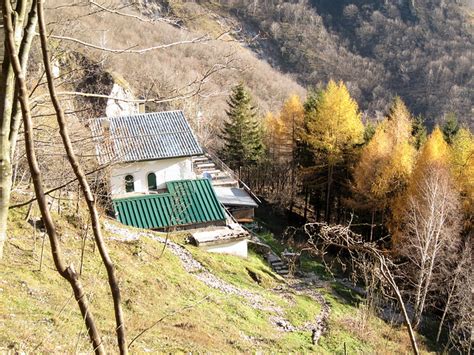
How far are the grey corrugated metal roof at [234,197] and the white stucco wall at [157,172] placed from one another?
3.14 metres

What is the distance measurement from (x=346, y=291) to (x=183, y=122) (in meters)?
10.7

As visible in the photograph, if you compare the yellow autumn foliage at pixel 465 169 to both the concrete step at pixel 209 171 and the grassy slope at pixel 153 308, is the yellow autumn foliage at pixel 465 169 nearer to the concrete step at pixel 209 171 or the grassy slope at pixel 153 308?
the grassy slope at pixel 153 308

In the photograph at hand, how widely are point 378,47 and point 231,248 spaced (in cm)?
10220

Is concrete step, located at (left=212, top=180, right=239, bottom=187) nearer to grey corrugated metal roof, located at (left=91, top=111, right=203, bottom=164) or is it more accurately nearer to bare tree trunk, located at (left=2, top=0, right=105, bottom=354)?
grey corrugated metal roof, located at (left=91, top=111, right=203, bottom=164)

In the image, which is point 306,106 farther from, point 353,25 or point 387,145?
point 353,25

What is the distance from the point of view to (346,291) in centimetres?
1731

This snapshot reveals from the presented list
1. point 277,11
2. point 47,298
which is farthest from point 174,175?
point 277,11

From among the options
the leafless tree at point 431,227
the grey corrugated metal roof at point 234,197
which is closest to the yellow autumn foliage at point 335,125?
the grey corrugated metal roof at point 234,197

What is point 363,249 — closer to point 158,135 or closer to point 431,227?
point 431,227

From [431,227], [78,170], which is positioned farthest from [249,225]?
[78,170]

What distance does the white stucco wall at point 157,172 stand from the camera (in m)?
18.8

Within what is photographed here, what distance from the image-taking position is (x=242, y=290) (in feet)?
42.9

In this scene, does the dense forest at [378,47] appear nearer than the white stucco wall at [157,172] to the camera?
No

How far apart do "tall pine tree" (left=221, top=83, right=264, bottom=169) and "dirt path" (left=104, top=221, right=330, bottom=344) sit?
17.3 m
